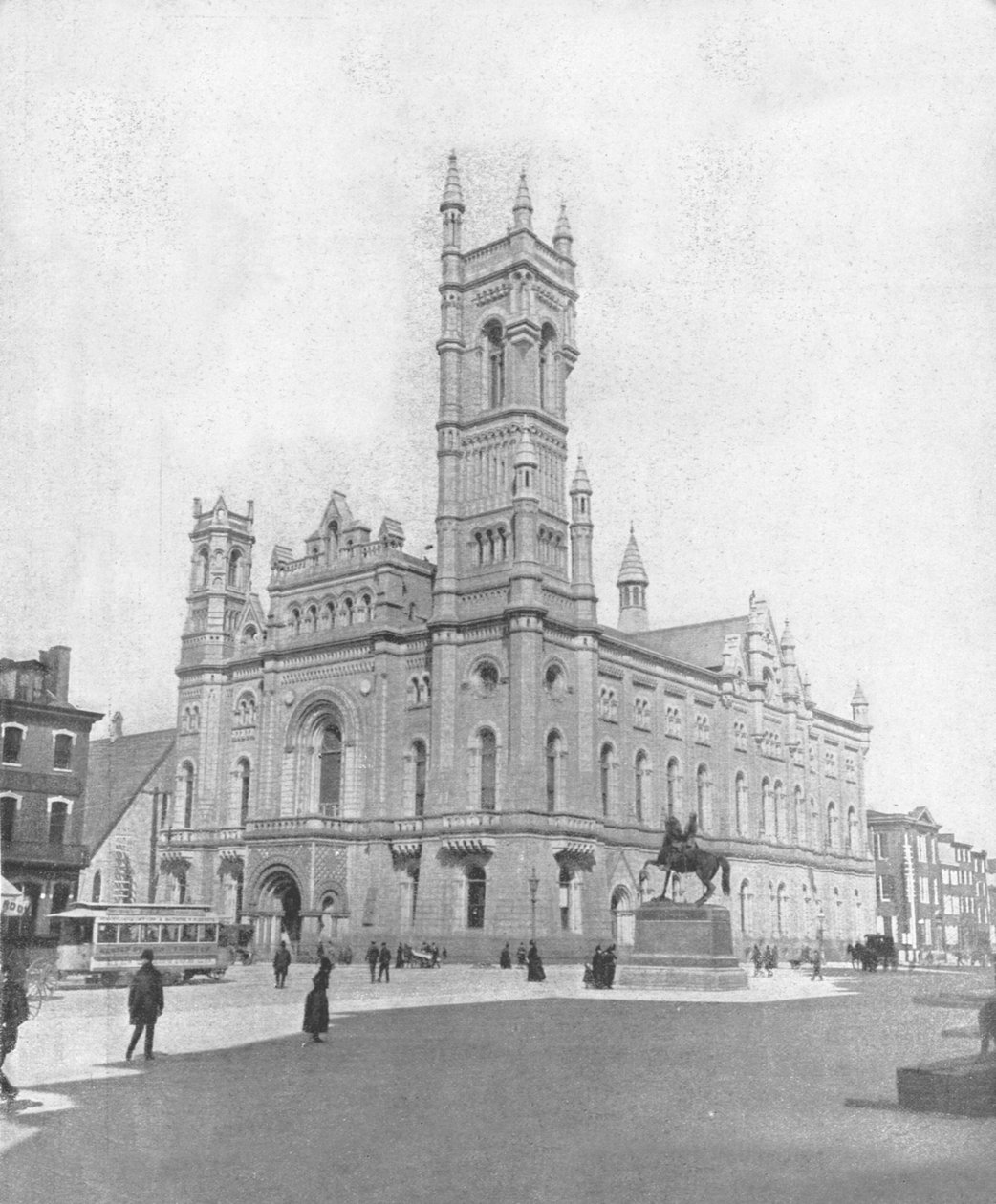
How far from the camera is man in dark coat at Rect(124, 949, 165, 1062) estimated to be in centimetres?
1866

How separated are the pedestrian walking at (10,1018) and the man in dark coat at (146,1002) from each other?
2.99 metres

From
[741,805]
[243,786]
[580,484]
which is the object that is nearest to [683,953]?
[580,484]

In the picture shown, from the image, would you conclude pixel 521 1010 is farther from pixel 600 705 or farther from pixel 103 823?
pixel 103 823

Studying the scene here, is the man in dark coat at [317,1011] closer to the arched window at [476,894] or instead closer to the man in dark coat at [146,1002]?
the man in dark coat at [146,1002]

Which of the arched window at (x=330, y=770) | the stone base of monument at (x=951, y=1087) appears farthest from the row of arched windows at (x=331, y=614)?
the stone base of monument at (x=951, y=1087)

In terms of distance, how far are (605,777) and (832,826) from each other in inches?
1187

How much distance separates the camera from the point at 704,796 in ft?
238

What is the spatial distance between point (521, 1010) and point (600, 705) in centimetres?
3403

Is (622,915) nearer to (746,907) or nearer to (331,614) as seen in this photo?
(746,907)

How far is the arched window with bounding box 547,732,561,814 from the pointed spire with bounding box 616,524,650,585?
126 ft

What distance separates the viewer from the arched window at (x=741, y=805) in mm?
75000

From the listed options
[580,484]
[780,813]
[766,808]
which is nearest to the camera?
[580,484]

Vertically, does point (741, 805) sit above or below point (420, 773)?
below

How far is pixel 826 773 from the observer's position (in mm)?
86750
